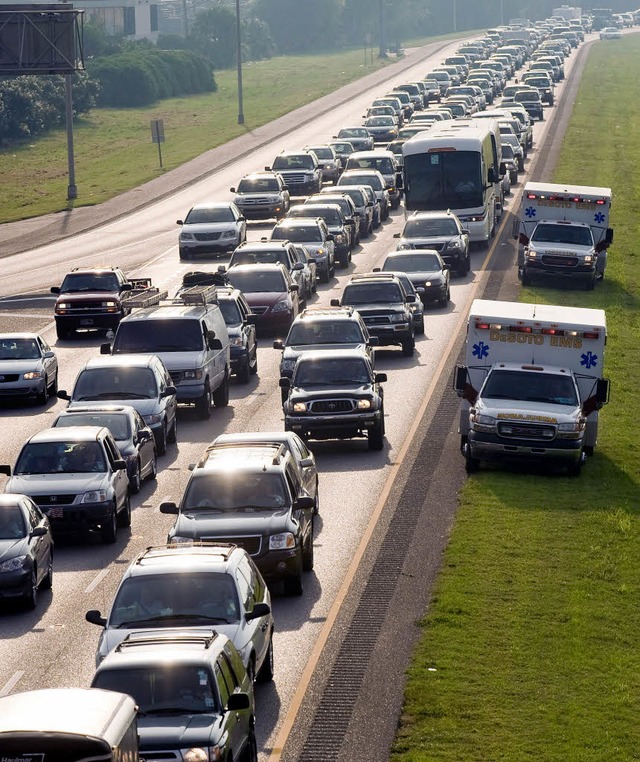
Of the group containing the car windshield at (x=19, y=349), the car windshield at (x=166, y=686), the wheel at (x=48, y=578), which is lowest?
the car windshield at (x=19, y=349)

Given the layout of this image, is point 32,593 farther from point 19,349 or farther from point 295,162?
point 295,162

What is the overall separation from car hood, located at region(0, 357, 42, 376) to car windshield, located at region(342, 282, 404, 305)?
316 inches

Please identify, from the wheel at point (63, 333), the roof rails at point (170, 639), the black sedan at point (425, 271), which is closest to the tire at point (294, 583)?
the roof rails at point (170, 639)

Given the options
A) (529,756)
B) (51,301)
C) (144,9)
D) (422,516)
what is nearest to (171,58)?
(144,9)

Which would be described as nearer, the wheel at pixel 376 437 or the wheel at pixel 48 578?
the wheel at pixel 48 578

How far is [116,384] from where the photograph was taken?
31000 mm

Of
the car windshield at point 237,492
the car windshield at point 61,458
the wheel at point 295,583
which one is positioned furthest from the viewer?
the car windshield at point 61,458

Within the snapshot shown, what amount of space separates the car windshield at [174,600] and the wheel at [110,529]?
7.36 metres

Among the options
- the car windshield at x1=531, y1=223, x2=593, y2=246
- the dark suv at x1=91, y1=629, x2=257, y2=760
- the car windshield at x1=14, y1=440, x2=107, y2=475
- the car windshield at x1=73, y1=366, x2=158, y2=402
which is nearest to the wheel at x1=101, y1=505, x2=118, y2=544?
the car windshield at x1=14, y1=440, x2=107, y2=475

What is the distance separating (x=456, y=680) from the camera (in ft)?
60.3

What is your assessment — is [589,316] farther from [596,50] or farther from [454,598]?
[596,50]

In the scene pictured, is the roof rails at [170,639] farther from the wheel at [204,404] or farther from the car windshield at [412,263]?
the car windshield at [412,263]

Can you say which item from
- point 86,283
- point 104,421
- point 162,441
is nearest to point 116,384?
point 162,441

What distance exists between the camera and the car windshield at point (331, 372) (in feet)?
102
